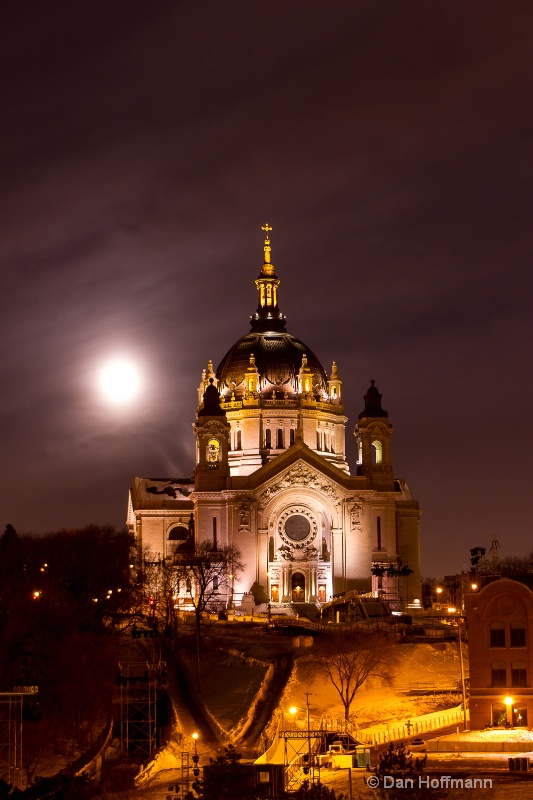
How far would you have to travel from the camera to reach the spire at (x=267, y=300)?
184 meters

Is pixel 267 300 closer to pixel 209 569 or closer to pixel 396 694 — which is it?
pixel 209 569

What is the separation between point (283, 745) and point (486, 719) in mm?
10376

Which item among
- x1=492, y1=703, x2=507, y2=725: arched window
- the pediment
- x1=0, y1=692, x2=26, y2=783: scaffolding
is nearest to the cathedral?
the pediment

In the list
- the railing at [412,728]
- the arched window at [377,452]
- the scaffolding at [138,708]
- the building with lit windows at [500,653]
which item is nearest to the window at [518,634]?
the building with lit windows at [500,653]

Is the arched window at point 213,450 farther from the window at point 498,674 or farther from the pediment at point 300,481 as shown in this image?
the window at point 498,674

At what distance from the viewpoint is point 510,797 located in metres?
74.9

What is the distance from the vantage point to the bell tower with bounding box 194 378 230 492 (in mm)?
163500

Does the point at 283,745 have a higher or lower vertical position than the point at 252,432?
lower

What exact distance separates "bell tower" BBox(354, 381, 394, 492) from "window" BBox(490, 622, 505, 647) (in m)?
66.2

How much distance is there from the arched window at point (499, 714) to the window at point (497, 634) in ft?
11.8

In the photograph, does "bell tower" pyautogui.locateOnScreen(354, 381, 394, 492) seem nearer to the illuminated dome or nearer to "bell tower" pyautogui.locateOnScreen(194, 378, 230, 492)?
the illuminated dome

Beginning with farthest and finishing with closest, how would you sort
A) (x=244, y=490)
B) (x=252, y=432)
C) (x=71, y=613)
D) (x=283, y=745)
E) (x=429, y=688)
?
1. (x=252, y=432)
2. (x=244, y=490)
3. (x=71, y=613)
4. (x=429, y=688)
5. (x=283, y=745)

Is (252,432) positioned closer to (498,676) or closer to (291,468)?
(291,468)

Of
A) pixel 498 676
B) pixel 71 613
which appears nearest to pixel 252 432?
pixel 71 613
